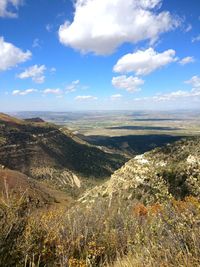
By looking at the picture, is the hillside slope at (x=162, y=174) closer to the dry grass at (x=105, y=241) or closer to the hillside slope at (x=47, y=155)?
the dry grass at (x=105, y=241)

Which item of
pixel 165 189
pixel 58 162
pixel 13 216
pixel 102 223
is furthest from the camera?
pixel 58 162

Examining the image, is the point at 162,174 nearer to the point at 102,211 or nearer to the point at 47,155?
the point at 102,211

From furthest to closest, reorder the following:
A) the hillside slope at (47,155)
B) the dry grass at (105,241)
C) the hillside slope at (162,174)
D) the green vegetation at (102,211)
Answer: the hillside slope at (47,155), the hillside slope at (162,174), the green vegetation at (102,211), the dry grass at (105,241)

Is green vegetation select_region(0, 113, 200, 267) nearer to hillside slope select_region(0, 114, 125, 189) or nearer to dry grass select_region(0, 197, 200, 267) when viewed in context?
dry grass select_region(0, 197, 200, 267)

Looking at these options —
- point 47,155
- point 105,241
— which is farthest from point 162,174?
point 47,155

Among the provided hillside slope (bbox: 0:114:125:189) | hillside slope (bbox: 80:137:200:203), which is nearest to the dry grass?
hillside slope (bbox: 80:137:200:203)

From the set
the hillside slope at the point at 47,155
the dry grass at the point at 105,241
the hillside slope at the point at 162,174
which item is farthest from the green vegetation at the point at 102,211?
the hillside slope at the point at 47,155

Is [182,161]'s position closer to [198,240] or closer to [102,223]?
[102,223]

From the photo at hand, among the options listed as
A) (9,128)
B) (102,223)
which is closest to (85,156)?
(9,128)
